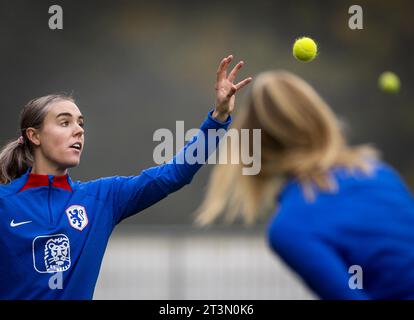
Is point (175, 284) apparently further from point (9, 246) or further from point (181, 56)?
point (181, 56)

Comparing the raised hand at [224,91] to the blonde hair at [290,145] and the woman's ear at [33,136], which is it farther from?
the blonde hair at [290,145]

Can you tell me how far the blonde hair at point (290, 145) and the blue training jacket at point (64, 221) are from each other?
3.75 feet

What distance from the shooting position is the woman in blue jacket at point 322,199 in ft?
7.07

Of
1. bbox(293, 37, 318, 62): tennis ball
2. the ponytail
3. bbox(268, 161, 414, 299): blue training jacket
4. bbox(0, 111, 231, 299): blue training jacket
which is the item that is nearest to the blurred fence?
bbox(293, 37, 318, 62): tennis ball

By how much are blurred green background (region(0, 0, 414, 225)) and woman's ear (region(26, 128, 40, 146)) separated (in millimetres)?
11907

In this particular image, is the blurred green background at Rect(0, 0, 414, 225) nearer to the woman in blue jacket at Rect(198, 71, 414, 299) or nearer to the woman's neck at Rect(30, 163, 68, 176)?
the woman's neck at Rect(30, 163, 68, 176)

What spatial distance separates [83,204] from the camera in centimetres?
347

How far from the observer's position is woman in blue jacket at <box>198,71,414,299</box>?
2.16m

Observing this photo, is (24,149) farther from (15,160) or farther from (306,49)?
(306,49)

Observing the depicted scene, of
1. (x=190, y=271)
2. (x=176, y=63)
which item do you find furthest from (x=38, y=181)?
(x=176, y=63)

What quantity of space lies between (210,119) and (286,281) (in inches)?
211

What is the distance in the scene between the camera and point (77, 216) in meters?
3.41

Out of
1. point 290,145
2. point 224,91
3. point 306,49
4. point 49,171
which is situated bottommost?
point 290,145

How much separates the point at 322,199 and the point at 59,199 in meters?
1.56
